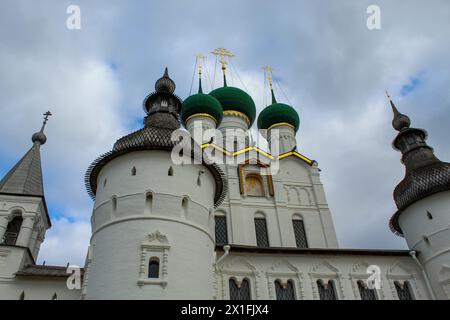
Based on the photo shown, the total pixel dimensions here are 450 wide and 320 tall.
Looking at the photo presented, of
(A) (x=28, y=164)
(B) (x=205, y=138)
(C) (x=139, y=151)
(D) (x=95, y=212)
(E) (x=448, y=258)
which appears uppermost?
(B) (x=205, y=138)

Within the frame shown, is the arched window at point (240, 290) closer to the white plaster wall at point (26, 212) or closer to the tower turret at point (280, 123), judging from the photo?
the white plaster wall at point (26, 212)

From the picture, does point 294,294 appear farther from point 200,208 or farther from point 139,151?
point 139,151

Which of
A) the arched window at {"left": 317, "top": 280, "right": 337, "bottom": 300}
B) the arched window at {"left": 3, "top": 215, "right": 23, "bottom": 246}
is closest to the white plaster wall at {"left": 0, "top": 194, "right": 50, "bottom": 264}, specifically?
the arched window at {"left": 3, "top": 215, "right": 23, "bottom": 246}

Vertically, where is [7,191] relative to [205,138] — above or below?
below

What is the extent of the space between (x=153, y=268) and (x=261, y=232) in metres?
9.12

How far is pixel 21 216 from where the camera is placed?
48.4 ft

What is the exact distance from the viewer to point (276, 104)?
25172mm

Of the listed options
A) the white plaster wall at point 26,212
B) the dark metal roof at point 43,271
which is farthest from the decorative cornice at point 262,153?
the dark metal roof at point 43,271

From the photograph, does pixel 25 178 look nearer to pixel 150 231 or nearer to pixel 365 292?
pixel 150 231

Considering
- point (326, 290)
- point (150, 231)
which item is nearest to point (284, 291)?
point (326, 290)

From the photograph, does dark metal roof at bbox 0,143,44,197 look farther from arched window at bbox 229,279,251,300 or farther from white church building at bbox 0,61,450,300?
arched window at bbox 229,279,251,300

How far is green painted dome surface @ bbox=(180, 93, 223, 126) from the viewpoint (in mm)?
22906
